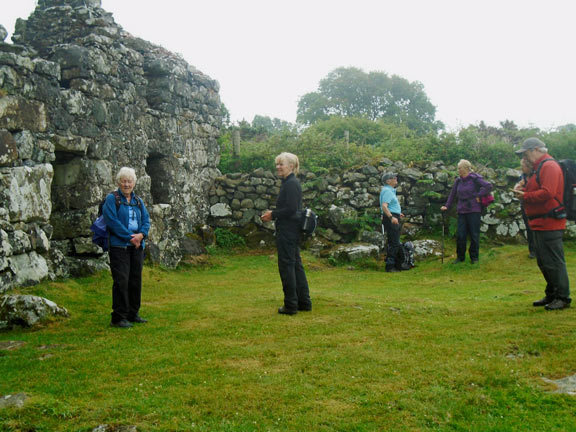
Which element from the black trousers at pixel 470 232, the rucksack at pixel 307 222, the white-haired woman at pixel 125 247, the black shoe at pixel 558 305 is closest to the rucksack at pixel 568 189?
the black shoe at pixel 558 305

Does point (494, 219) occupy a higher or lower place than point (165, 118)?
lower

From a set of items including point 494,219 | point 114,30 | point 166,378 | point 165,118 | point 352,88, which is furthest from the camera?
point 352,88

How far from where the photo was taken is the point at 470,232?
1134cm

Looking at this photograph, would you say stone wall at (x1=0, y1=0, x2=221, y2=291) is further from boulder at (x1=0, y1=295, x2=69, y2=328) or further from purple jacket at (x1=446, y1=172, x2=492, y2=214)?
purple jacket at (x1=446, y1=172, x2=492, y2=214)

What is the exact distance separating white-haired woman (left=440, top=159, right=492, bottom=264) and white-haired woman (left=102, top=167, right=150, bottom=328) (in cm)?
710

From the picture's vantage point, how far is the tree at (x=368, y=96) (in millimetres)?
51000

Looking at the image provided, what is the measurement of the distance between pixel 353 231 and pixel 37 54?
8.74m

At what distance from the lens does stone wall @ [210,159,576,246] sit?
45.0 ft

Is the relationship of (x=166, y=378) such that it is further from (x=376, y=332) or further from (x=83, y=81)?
(x=83, y=81)

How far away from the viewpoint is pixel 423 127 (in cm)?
4156

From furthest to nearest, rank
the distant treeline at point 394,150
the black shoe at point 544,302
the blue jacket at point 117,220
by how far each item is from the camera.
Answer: the distant treeline at point 394,150 → the black shoe at point 544,302 → the blue jacket at point 117,220

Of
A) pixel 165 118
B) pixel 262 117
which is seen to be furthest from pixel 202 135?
pixel 262 117

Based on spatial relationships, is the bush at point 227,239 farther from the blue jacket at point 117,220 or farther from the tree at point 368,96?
the tree at point 368,96

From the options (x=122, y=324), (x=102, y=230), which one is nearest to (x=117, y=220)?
(x=102, y=230)
